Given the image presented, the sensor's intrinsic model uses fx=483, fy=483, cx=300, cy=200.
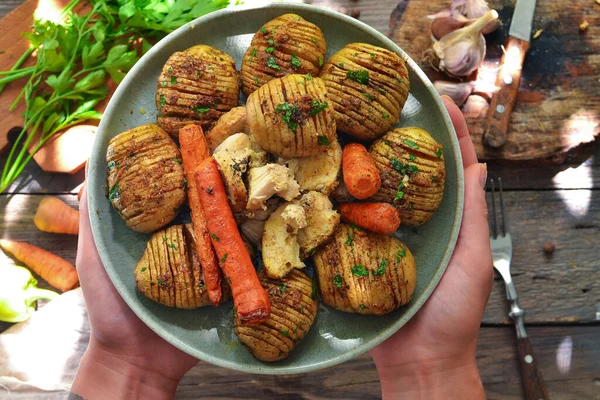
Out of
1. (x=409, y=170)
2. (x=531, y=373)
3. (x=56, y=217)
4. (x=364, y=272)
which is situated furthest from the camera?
(x=56, y=217)

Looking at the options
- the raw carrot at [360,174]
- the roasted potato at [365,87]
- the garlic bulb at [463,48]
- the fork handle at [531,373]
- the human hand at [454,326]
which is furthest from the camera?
the garlic bulb at [463,48]

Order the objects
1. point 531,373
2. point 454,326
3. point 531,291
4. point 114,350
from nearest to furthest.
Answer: point 454,326 < point 114,350 < point 531,373 < point 531,291

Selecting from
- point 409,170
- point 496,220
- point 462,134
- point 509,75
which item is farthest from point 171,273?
point 509,75

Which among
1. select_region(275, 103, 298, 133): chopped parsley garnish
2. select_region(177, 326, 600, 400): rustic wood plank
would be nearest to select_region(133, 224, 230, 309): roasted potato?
select_region(275, 103, 298, 133): chopped parsley garnish

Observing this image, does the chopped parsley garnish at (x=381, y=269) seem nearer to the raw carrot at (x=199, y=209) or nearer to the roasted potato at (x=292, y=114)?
the roasted potato at (x=292, y=114)

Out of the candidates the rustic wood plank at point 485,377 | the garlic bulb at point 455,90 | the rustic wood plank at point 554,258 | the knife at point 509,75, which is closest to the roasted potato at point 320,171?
the garlic bulb at point 455,90

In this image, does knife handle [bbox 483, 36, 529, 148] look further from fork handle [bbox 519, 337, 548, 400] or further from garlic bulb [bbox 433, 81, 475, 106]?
fork handle [bbox 519, 337, 548, 400]

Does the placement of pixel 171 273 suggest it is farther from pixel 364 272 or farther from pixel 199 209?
pixel 364 272
